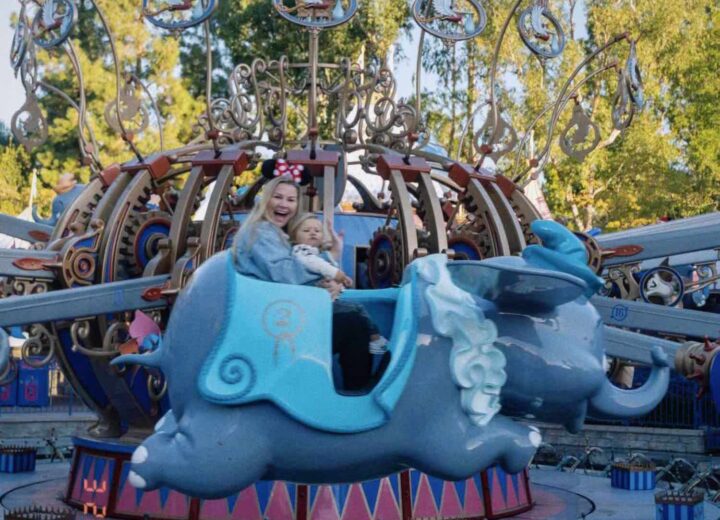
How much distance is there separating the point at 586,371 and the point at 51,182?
1272 inches

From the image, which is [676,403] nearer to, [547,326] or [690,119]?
[547,326]

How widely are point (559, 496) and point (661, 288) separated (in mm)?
2376

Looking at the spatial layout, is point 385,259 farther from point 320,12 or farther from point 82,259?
point 82,259

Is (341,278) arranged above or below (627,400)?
above

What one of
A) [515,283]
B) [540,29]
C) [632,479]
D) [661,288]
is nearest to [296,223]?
[515,283]

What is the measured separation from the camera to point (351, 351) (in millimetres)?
4621

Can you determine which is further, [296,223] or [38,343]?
[38,343]

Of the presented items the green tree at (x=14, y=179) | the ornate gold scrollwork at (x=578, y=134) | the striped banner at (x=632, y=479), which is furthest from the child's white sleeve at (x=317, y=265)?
the green tree at (x=14, y=179)

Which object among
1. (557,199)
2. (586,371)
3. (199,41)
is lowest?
(586,371)

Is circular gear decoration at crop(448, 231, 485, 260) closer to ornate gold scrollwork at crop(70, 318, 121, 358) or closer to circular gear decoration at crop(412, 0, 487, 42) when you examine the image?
circular gear decoration at crop(412, 0, 487, 42)

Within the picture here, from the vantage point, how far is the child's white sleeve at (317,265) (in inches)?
182

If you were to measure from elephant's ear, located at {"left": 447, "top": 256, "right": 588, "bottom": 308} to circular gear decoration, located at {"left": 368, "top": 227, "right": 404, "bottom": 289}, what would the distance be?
4.44 m

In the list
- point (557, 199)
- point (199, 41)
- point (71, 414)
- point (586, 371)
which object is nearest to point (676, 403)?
point (71, 414)

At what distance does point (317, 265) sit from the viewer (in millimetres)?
4633
